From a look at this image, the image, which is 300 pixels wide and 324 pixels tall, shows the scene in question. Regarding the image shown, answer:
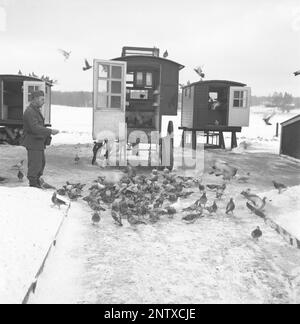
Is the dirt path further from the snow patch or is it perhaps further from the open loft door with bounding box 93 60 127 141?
the open loft door with bounding box 93 60 127 141

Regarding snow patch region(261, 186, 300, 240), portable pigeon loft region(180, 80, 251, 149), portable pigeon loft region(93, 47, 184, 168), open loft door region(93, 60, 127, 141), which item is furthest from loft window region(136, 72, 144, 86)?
snow patch region(261, 186, 300, 240)

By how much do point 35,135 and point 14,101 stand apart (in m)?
12.8

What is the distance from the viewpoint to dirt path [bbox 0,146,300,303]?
11.7 ft

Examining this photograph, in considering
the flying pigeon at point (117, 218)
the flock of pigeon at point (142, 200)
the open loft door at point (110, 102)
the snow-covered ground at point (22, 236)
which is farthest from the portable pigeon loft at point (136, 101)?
the flying pigeon at point (117, 218)

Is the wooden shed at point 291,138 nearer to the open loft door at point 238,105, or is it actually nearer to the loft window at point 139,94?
the open loft door at point 238,105

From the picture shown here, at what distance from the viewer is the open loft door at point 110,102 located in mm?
11156

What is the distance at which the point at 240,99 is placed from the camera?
1748cm

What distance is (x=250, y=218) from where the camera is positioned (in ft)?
20.6

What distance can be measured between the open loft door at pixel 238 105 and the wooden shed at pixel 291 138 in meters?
1.99

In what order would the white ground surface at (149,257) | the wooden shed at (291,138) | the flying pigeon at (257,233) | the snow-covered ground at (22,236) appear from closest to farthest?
the snow-covered ground at (22,236)
the white ground surface at (149,257)
the flying pigeon at (257,233)
the wooden shed at (291,138)

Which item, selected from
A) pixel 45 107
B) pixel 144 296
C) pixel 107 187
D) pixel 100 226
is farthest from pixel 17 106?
pixel 144 296

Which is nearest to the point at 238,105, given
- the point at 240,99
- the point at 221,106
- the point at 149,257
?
the point at 240,99

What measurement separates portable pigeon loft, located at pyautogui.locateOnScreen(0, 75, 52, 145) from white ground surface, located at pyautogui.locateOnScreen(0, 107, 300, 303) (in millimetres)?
10454
